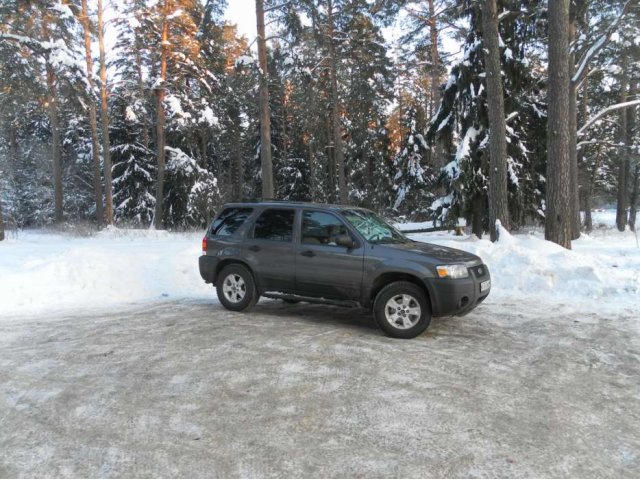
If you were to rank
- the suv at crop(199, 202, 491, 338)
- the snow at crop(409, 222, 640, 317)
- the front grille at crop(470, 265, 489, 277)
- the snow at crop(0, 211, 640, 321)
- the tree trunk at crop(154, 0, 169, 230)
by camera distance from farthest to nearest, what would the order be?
the tree trunk at crop(154, 0, 169, 230), the snow at crop(0, 211, 640, 321), the snow at crop(409, 222, 640, 317), the front grille at crop(470, 265, 489, 277), the suv at crop(199, 202, 491, 338)

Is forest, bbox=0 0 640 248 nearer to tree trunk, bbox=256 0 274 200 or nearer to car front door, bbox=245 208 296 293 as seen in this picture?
tree trunk, bbox=256 0 274 200

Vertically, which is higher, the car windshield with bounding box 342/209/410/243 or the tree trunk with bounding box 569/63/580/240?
the tree trunk with bounding box 569/63/580/240

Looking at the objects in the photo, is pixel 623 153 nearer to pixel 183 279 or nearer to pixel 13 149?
pixel 183 279

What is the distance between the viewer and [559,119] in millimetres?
11461

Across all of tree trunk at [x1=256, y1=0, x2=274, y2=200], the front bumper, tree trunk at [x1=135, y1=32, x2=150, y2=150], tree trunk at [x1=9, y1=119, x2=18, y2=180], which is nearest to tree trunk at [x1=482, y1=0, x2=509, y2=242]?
the front bumper

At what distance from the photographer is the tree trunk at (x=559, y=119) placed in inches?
448

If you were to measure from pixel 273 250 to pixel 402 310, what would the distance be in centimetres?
233

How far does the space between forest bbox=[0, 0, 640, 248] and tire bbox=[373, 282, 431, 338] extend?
705 cm

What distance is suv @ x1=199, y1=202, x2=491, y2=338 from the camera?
20.7ft

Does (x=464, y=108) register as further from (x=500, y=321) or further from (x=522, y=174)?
(x=500, y=321)

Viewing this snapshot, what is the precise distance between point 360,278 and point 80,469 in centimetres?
421

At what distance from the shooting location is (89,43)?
80.1ft

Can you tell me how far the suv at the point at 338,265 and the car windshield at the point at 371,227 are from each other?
0.02m

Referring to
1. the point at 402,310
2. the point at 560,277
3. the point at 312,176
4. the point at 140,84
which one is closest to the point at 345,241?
the point at 402,310
